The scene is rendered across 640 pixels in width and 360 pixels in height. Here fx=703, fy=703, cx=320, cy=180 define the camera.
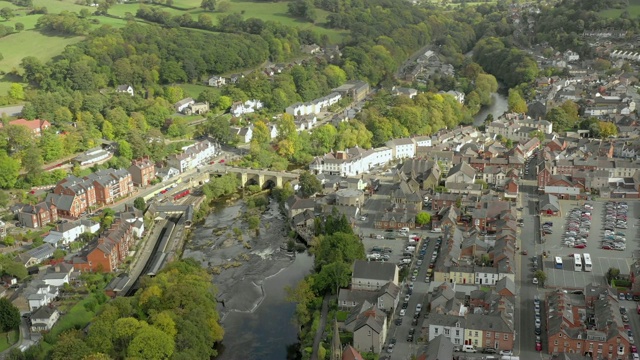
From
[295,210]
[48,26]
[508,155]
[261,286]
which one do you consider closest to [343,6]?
[48,26]

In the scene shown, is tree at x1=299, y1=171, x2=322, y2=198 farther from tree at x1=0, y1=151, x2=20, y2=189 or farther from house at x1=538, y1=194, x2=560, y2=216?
tree at x1=0, y1=151, x2=20, y2=189

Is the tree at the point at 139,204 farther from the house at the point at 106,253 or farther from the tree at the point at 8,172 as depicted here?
the tree at the point at 8,172

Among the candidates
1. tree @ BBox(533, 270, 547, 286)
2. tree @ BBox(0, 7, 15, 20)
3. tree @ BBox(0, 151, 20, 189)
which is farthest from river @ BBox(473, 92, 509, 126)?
tree @ BBox(0, 7, 15, 20)

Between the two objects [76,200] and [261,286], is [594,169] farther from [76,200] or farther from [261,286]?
[76,200]

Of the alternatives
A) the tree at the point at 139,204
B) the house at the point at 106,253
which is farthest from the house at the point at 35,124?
the house at the point at 106,253

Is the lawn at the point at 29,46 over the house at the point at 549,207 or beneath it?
beneath

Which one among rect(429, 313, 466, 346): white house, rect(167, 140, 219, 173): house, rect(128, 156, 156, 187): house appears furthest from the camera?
rect(167, 140, 219, 173): house
